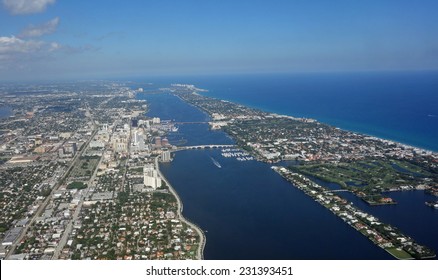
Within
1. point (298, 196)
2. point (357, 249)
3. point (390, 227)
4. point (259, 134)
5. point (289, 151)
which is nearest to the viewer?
point (357, 249)

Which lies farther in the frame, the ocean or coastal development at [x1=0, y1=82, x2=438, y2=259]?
coastal development at [x1=0, y1=82, x2=438, y2=259]

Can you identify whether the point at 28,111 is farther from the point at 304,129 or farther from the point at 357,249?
the point at 357,249

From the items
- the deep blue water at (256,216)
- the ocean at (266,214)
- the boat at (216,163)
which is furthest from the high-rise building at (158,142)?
the boat at (216,163)

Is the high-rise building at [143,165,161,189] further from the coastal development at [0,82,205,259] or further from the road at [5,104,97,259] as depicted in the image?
A: the road at [5,104,97,259]

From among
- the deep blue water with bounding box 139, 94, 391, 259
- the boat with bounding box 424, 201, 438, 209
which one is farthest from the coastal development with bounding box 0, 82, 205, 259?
the boat with bounding box 424, 201, 438, 209

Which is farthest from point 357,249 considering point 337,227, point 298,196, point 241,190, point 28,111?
point 28,111

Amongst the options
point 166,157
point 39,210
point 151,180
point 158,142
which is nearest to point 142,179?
point 151,180

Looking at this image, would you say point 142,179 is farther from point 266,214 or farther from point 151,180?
point 266,214

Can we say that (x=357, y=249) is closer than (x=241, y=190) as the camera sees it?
Yes
